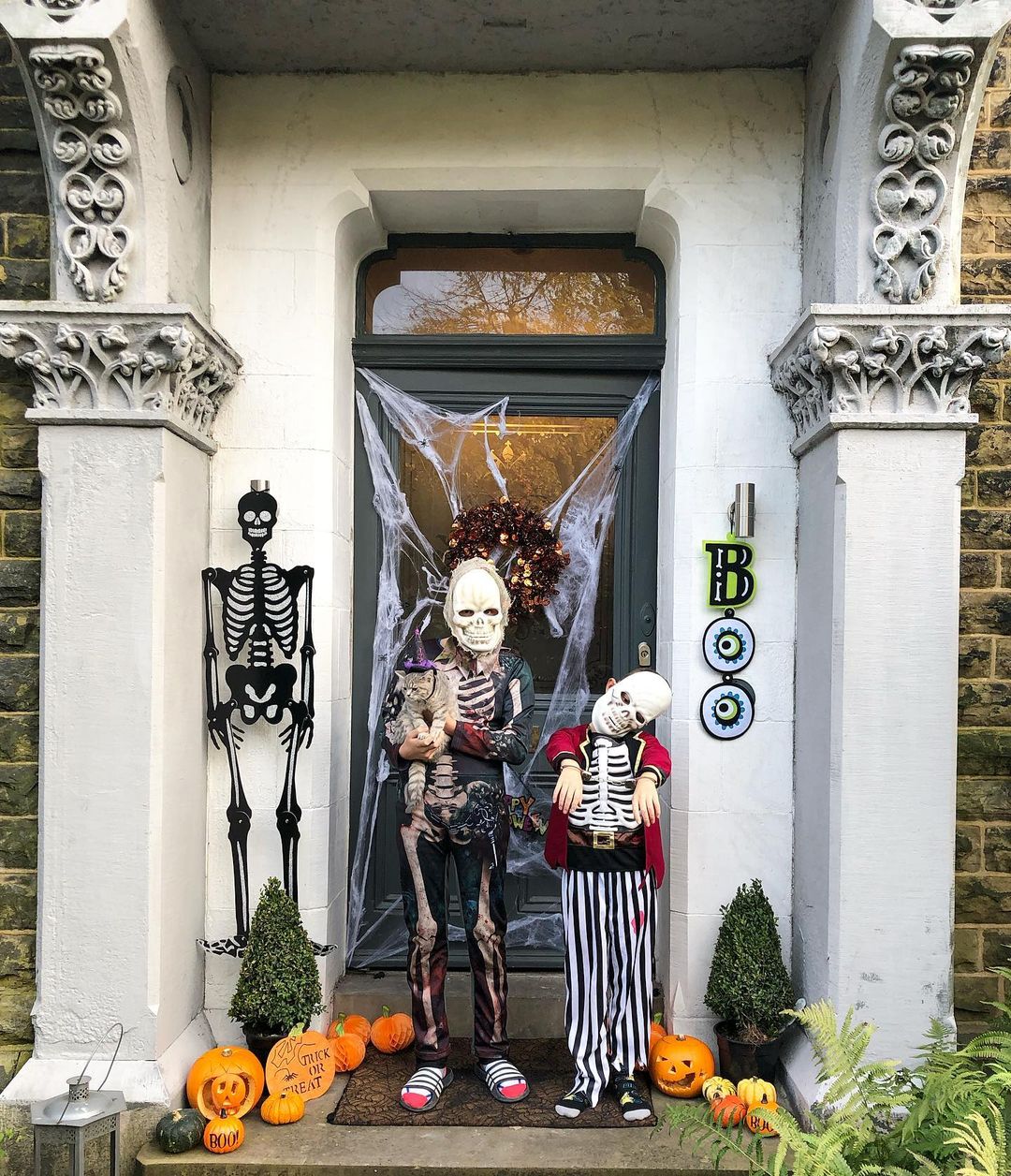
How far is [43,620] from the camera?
3709 millimetres

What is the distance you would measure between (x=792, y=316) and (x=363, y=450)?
2182 mm

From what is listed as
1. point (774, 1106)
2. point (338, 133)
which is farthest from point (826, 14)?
point (774, 1106)

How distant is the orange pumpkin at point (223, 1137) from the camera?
3430mm

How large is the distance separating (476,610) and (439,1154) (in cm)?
204

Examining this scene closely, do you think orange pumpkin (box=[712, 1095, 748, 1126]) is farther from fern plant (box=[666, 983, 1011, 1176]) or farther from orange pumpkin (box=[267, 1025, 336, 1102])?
orange pumpkin (box=[267, 1025, 336, 1102])

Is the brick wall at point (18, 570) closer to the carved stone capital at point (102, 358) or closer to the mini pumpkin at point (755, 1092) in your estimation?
the carved stone capital at point (102, 358)

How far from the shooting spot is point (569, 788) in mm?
3543

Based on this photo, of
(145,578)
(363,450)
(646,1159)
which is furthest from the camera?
(363,450)

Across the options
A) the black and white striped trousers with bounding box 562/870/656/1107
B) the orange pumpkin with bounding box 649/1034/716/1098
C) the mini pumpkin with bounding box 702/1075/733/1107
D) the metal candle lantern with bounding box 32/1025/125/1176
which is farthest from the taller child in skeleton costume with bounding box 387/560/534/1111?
the metal candle lantern with bounding box 32/1025/125/1176

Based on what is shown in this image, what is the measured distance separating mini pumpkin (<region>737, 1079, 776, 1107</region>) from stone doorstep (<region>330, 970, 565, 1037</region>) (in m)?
0.90

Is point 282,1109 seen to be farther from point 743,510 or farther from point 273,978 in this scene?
point 743,510

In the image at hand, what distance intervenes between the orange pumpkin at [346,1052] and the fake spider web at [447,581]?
0.57m

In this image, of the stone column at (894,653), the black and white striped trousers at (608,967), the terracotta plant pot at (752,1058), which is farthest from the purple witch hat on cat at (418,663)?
the terracotta plant pot at (752,1058)

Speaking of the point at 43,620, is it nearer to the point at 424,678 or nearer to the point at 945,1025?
the point at 424,678
